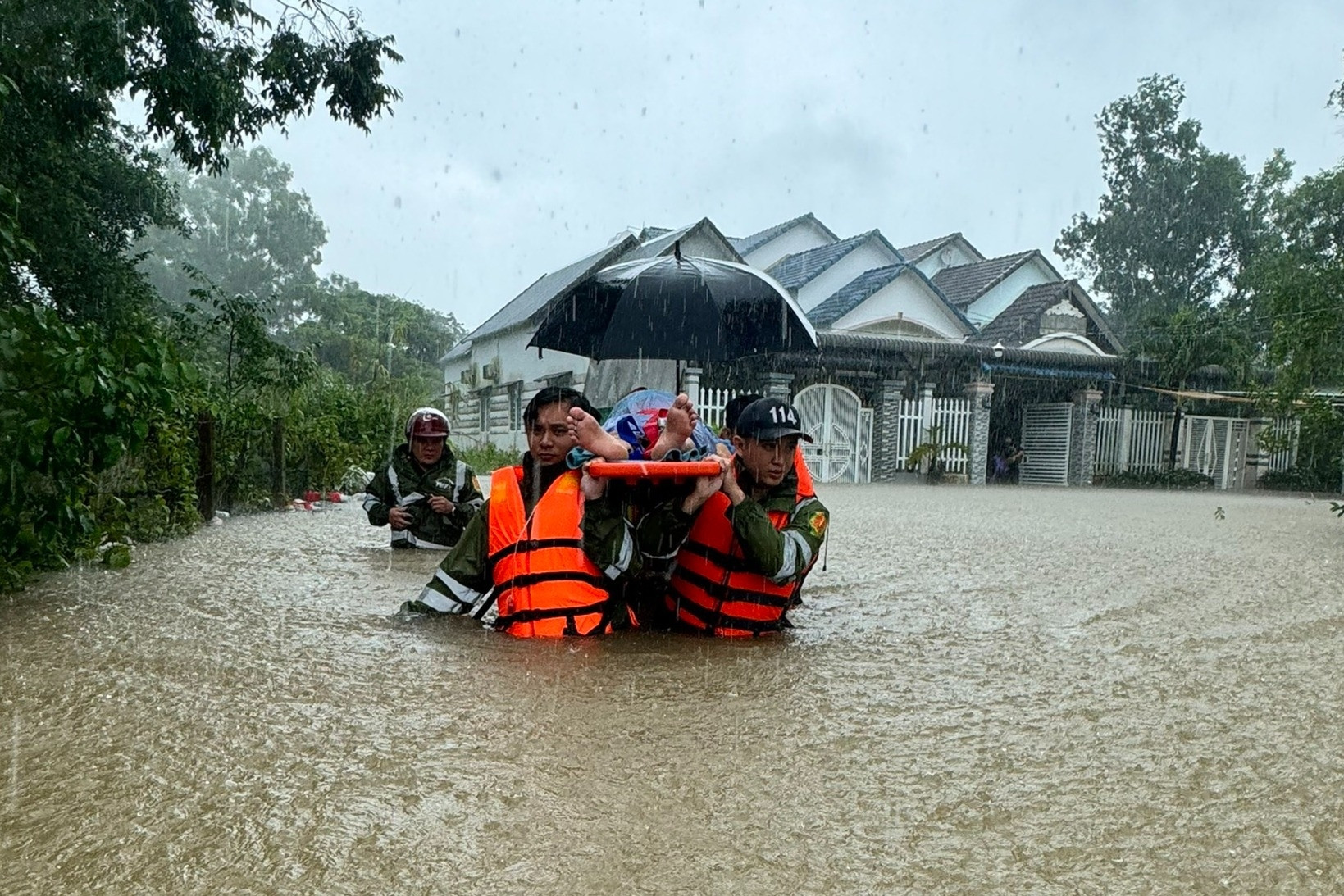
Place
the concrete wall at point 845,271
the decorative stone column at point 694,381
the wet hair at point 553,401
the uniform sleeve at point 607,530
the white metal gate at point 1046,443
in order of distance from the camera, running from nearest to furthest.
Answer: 1. the uniform sleeve at point 607,530
2. the wet hair at point 553,401
3. the decorative stone column at point 694,381
4. the white metal gate at point 1046,443
5. the concrete wall at point 845,271

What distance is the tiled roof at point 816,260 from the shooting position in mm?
23328

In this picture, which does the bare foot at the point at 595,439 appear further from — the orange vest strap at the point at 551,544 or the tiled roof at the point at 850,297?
the tiled roof at the point at 850,297

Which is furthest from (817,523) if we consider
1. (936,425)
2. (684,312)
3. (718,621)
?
(936,425)

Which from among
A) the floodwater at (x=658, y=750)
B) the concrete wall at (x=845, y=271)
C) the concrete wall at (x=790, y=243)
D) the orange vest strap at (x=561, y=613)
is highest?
the concrete wall at (x=790, y=243)

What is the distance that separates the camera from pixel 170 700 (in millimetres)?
3072

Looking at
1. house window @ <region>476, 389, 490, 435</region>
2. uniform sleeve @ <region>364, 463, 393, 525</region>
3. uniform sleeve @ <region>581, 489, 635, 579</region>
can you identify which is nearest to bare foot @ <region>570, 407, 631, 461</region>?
uniform sleeve @ <region>581, 489, 635, 579</region>

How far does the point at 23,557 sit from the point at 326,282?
38729 mm

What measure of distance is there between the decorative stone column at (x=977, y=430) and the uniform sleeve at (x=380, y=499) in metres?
15.5

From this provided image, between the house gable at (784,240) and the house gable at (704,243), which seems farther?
the house gable at (784,240)

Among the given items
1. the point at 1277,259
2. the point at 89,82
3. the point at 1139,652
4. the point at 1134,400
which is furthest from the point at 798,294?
the point at 1139,652

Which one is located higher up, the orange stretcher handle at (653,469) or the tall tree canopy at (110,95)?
the tall tree canopy at (110,95)

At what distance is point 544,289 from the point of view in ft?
84.0

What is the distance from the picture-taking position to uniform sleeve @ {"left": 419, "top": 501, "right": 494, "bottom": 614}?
422 centimetres

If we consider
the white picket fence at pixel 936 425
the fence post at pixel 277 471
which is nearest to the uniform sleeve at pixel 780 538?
the fence post at pixel 277 471
